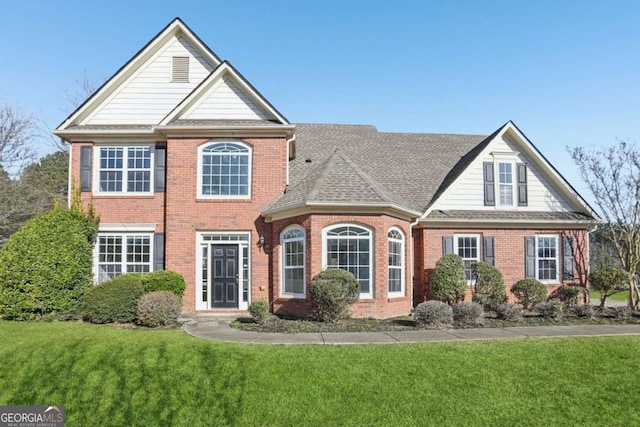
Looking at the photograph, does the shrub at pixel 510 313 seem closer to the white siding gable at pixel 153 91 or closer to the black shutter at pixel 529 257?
the black shutter at pixel 529 257


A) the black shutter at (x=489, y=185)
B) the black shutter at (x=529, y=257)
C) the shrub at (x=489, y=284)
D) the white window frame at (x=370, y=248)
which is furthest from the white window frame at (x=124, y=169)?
the black shutter at (x=529, y=257)

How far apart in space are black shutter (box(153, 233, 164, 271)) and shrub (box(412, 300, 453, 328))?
8.87 meters

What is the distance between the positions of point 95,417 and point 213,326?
18.2 ft

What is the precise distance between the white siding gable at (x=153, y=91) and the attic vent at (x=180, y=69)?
12 cm

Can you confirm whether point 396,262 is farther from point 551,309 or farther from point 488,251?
point 551,309

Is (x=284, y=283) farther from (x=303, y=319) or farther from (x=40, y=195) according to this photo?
(x=40, y=195)

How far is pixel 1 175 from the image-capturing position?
29625 mm

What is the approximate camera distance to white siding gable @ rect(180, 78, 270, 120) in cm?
1627

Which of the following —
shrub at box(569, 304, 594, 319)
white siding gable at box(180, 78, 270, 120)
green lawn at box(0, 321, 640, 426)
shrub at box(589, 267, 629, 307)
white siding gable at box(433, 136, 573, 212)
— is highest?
white siding gable at box(180, 78, 270, 120)

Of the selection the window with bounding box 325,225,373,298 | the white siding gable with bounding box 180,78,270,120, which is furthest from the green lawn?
the white siding gable with bounding box 180,78,270,120

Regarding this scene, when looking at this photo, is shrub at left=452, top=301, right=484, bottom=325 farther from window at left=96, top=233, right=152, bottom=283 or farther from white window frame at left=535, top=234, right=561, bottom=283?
window at left=96, top=233, right=152, bottom=283

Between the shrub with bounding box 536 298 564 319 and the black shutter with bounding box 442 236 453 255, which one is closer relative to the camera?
the shrub with bounding box 536 298 564 319

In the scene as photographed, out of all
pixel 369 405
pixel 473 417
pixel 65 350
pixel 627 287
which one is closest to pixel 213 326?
pixel 65 350

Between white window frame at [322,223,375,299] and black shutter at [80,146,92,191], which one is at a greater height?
black shutter at [80,146,92,191]
